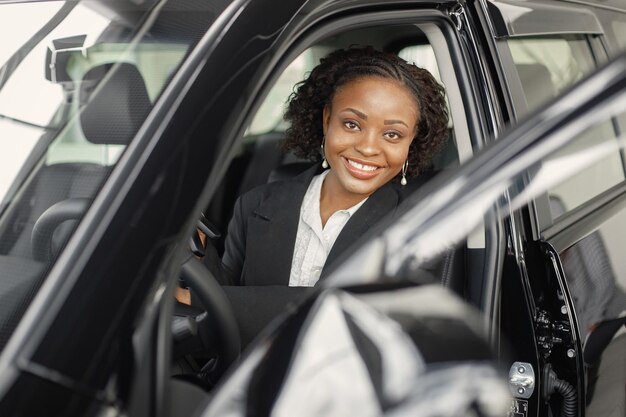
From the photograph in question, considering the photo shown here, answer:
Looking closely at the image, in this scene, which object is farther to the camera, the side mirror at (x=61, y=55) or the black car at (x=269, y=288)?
the side mirror at (x=61, y=55)

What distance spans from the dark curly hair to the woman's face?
35 millimetres

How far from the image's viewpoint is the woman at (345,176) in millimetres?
2170

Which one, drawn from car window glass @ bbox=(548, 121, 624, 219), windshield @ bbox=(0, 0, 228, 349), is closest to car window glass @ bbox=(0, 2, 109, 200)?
windshield @ bbox=(0, 0, 228, 349)

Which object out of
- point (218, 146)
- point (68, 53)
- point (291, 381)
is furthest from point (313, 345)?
point (68, 53)

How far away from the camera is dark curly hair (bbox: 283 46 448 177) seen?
2.23 meters

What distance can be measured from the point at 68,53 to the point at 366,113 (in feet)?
2.95

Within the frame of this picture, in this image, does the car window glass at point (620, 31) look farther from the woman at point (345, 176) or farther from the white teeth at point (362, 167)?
the white teeth at point (362, 167)

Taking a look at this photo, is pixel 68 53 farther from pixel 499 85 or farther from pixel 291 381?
pixel 499 85

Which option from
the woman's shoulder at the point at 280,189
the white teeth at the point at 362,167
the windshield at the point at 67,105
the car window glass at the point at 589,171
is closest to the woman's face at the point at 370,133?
the white teeth at the point at 362,167

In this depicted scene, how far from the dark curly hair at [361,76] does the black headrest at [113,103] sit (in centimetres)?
96

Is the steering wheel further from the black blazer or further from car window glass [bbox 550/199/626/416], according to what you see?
car window glass [bbox 550/199/626/416]

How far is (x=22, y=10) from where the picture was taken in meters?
1.54

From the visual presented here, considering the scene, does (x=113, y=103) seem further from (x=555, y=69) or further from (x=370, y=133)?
(x=555, y=69)

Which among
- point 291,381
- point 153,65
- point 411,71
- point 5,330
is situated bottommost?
point 291,381
